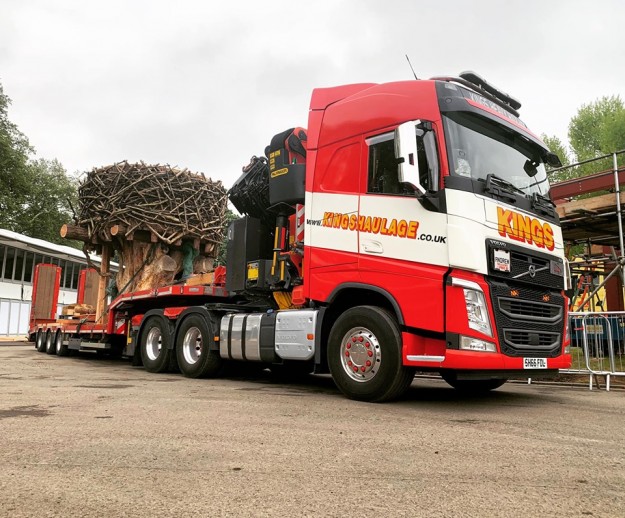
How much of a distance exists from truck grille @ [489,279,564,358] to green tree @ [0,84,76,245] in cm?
3336

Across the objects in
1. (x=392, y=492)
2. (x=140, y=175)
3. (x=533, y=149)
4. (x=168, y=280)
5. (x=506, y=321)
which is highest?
(x=140, y=175)

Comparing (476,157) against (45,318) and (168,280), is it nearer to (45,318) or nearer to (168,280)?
(168,280)

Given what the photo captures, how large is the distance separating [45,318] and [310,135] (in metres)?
17.0

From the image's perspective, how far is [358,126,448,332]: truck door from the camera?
5.24 metres

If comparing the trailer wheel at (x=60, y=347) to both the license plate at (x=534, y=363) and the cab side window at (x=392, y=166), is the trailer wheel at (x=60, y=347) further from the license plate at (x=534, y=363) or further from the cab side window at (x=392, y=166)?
the license plate at (x=534, y=363)

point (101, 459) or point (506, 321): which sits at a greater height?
point (506, 321)

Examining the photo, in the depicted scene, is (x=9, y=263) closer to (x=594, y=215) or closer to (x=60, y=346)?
(x=60, y=346)

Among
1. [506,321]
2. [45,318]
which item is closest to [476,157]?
[506,321]

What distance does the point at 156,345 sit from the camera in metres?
9.51

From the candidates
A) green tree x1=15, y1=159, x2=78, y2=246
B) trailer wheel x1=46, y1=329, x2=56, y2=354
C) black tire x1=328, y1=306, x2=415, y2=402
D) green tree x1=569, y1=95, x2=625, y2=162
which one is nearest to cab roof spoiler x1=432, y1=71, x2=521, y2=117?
black tire x1=328, y1=306, x2=415, y2=402

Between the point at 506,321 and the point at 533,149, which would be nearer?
the point at 506,321

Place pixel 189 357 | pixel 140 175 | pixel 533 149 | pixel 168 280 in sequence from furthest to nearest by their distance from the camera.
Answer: pixel 168 280 < pixel 140 175 < pixel 189 357 < pixel 533 149

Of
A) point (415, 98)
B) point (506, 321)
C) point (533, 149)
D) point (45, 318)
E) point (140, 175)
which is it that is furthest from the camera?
point (45, 318)

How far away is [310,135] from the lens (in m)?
6.80
